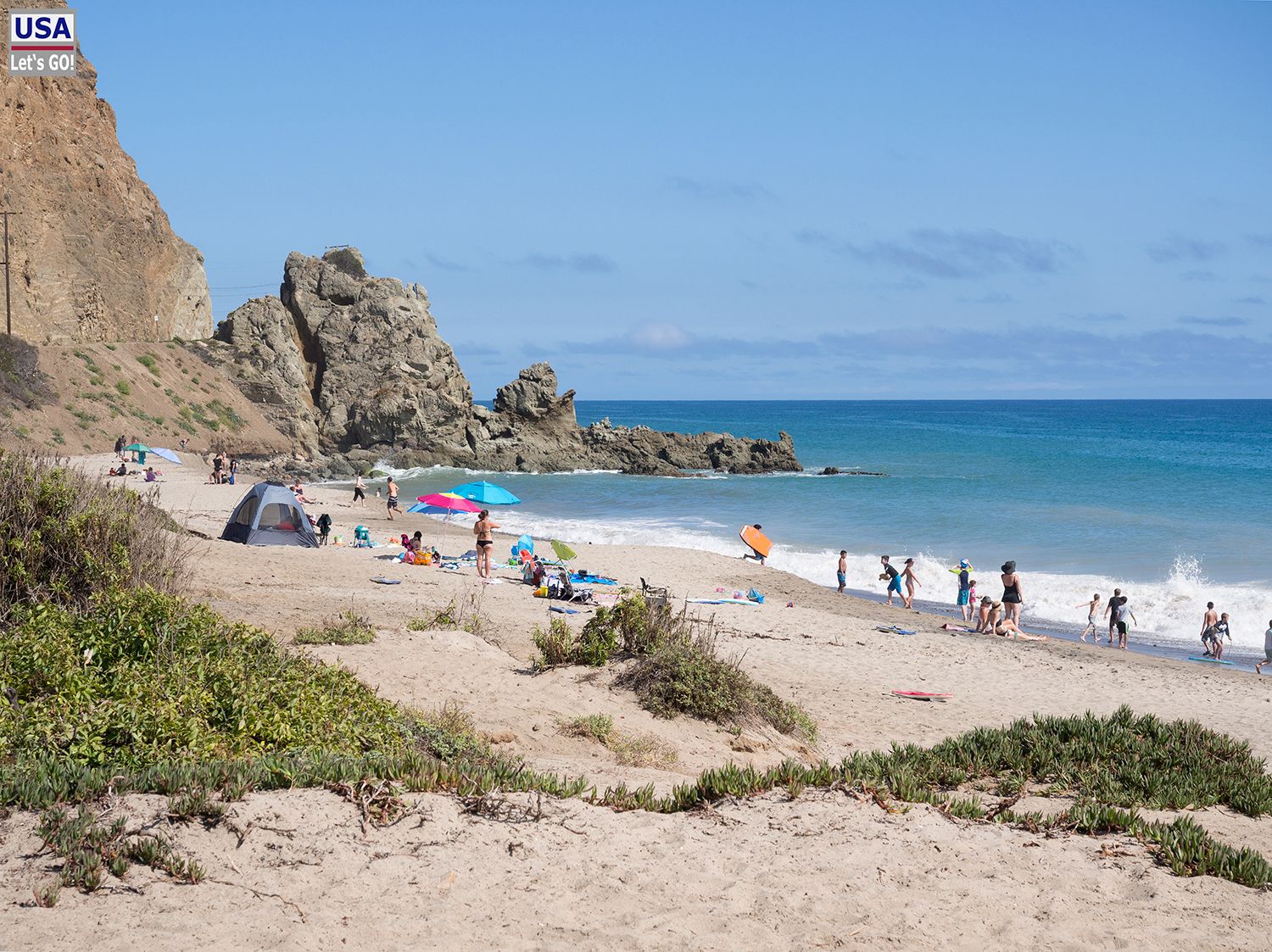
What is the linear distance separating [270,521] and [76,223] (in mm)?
42721

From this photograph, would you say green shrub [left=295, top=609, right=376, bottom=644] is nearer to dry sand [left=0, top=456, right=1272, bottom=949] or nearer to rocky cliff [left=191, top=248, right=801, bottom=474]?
dry sand [left=0, top=456, right=1272, bottom=949]

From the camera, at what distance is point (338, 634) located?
9602 millimetres

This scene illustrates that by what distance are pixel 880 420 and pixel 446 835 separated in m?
141

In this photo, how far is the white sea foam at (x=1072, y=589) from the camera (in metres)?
20.3

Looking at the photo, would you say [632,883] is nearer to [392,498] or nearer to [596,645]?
[596,645]

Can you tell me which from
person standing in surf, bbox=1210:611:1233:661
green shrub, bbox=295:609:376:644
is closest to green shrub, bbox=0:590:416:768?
green shrub, bbox=295:609:376:644

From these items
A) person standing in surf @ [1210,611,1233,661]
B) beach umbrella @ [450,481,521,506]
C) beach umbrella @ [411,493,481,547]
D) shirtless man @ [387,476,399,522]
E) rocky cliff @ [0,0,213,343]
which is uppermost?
rocky cliff @ [0,0,213,343]

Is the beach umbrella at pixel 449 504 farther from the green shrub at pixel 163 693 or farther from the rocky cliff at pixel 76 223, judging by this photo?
the rocky cliff at pixel 76 223

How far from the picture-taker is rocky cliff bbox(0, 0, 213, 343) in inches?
1972

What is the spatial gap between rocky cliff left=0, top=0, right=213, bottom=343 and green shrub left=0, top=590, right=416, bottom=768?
51.7 metres

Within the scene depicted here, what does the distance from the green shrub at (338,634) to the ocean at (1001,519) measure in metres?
14.3

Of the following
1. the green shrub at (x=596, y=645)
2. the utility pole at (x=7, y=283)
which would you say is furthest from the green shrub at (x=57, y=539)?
the utility pole at (x=7, y=283)

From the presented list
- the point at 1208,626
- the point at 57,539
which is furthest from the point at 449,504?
the point at 1208,626

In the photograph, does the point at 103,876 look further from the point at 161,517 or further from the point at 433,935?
the point at 161,517
